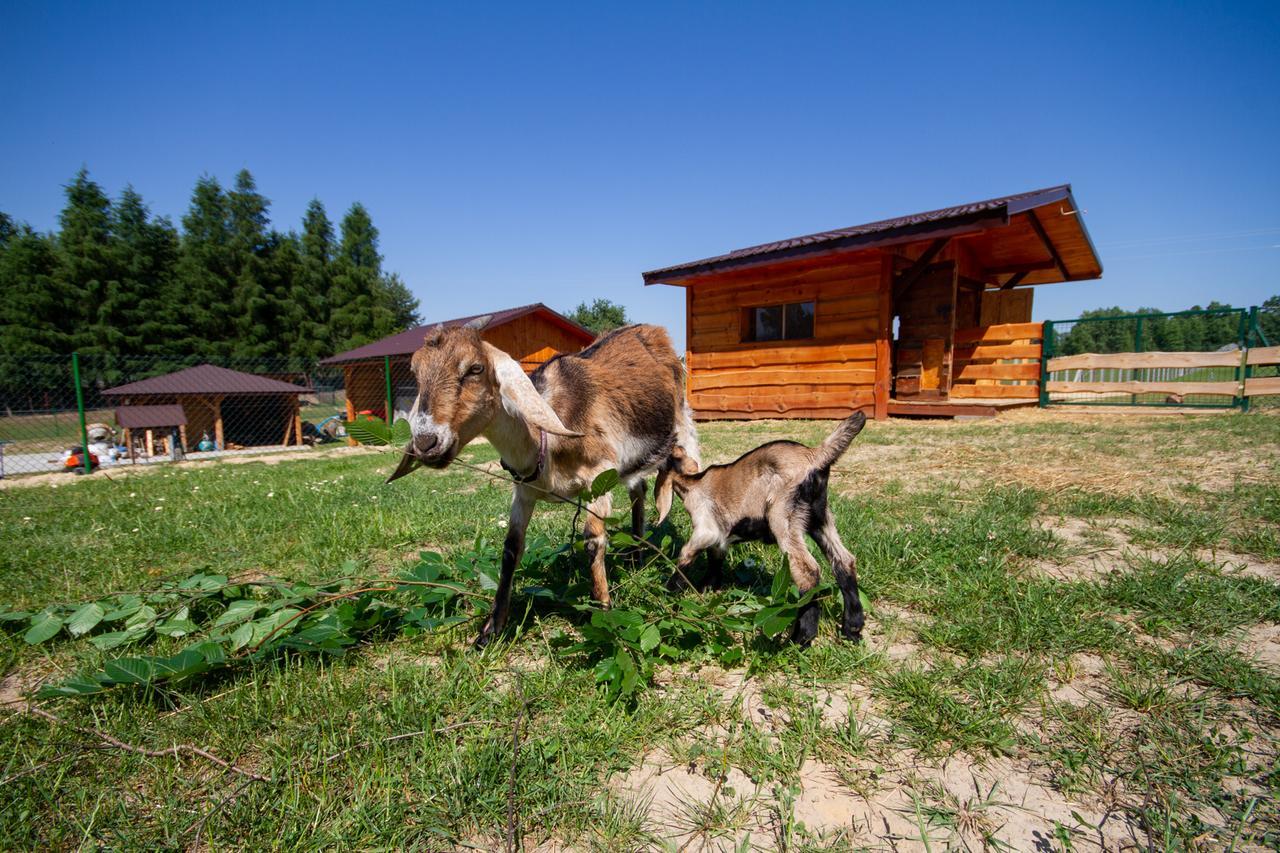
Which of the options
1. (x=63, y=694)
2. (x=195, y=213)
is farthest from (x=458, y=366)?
(x=195, y=213)

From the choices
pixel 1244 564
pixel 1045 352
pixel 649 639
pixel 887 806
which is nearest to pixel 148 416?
pixel 649 639

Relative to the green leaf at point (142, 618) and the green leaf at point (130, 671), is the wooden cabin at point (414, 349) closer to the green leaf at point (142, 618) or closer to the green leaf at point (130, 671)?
the green leaf at point (142, 618)

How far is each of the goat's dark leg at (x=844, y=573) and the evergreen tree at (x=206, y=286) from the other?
1635 inches

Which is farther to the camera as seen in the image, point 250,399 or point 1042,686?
point 250,399

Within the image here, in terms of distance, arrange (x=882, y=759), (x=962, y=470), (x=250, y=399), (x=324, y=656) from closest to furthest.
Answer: (x=882, y=759) → (x=324, y=656) → (x=962, y=470) → (x=250, y=399)

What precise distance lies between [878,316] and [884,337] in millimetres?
457

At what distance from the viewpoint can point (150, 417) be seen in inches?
575

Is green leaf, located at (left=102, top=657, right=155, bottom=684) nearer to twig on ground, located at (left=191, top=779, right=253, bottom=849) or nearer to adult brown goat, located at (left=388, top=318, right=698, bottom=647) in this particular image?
twig on ground, located at (left=191, top=779, right=253, bottom=849)

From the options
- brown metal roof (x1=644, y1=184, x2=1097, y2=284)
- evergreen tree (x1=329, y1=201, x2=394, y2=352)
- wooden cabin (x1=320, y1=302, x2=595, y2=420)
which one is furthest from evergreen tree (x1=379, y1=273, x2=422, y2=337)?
brown metal roof (x1=644, y1=184, x2=1097, y2=284)

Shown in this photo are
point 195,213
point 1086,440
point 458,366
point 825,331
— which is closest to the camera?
point 458,366

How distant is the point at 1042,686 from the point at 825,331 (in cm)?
978

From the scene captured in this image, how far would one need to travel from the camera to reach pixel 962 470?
548 centimetres

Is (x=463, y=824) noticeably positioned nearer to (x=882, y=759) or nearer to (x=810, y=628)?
(x=882, y=759)

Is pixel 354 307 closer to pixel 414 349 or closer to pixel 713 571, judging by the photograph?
→ pixel 414 349
